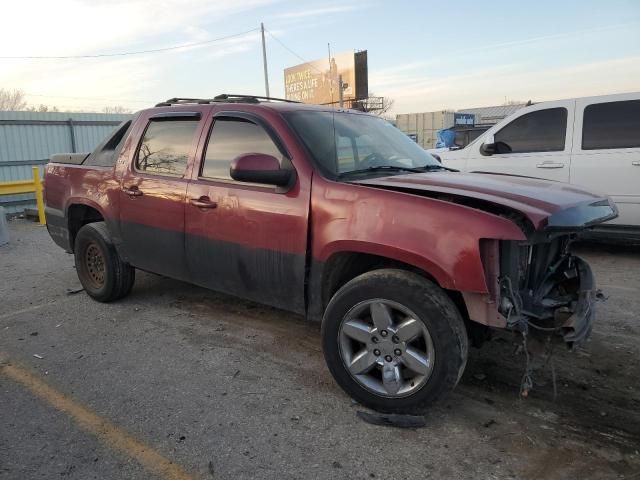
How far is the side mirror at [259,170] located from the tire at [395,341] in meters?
0.84

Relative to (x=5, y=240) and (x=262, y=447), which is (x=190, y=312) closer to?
(x=262, y=447)

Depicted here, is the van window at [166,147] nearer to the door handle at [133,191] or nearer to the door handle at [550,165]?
the door handle at [133,191]

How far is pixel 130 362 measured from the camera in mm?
3838

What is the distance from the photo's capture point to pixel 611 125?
21.6 ft

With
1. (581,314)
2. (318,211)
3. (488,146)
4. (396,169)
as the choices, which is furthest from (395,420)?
(488,146)

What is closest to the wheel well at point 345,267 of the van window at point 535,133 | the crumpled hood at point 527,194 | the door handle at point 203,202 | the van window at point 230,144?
the crumpled hood at point 527,194

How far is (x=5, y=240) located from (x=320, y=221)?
7.60m

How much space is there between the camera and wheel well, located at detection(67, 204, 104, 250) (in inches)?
210

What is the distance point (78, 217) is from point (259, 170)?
2.98m

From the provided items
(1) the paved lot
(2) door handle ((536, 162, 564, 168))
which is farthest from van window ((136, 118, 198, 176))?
(2) door handle ((536, 162, 564, 168))

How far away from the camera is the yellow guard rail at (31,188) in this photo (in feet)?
35.1

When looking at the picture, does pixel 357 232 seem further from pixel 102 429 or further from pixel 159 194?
pixel 159 194

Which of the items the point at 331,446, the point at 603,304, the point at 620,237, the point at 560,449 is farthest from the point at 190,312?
the point at 620,237

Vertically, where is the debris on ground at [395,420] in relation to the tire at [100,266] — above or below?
below
